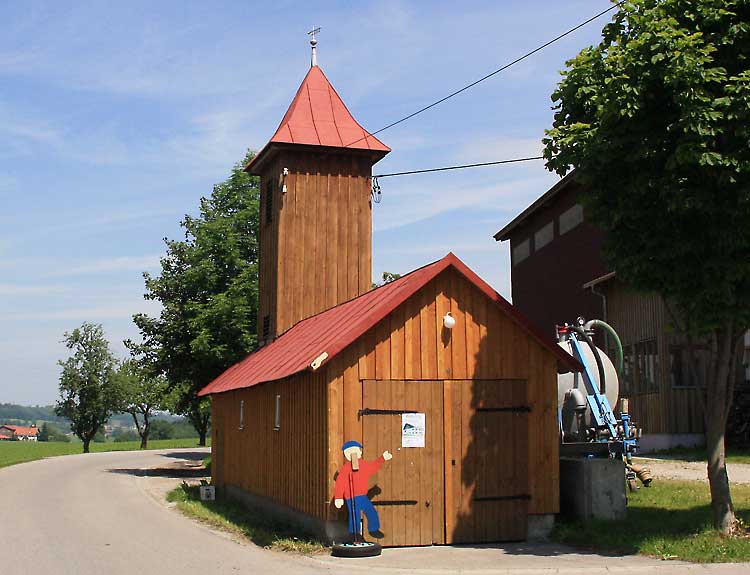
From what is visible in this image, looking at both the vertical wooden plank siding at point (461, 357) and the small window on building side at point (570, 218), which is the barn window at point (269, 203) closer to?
the vertical wooden plank siding at point (461, 357)

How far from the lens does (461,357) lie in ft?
46.7

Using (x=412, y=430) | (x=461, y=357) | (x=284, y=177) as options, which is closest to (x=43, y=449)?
(x=284, y=177)

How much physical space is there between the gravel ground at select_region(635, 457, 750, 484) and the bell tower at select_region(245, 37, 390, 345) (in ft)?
27.3

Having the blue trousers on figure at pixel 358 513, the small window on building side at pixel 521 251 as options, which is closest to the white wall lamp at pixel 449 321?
the blue trousers on figure at pixel 358 513

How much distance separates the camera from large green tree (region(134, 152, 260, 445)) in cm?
3069

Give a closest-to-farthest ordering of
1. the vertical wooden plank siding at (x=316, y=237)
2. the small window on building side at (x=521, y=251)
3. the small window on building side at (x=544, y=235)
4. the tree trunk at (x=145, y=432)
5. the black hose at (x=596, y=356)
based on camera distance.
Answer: the black hose at (x=596, y=356), the vertical wooden plank siding at (x=316, y=237), the small window on building side at (x=544, y=235), the small window on building side at (x=521, y=251), the tree trunk at (x=145, y=432)

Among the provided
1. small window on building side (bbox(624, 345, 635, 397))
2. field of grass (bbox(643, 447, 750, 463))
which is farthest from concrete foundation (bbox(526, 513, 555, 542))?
small window on building side (bbox(624, 345, 635, 397))

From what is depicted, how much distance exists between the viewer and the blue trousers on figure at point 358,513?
13.0 m

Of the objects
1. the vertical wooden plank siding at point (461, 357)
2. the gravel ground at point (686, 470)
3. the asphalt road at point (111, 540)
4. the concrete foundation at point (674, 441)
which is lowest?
the asphalt road at point (111, 540)

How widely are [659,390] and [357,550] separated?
16337 mm

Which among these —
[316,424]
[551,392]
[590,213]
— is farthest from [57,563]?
[590,213]

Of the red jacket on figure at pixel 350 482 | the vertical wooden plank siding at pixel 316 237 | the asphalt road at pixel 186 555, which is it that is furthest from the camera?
the vertical wooden plank siding at pixel 316 237

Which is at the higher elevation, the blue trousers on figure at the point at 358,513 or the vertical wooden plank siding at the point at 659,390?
the vertical wooden plank siding at the point at 659,390

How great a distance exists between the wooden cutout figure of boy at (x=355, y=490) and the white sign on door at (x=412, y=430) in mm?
821
